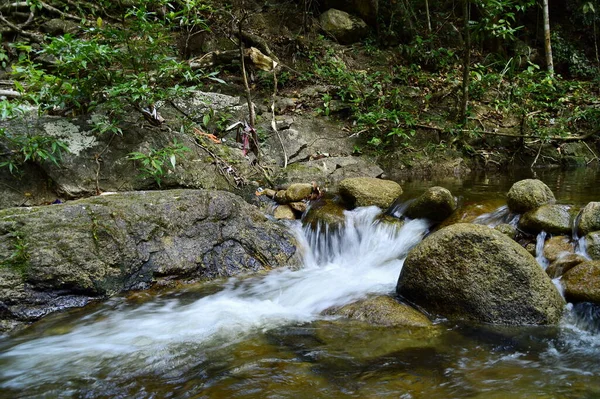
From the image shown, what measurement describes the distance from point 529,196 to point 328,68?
7040 millimetres

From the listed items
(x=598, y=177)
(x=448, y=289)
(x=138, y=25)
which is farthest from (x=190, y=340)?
(x=598, y=177)

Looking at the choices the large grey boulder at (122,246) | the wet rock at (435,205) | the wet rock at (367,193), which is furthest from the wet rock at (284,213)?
the wet rock at (435,205)

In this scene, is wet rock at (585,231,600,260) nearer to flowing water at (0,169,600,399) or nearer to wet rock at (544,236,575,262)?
wet rock at (544,236,575,262)

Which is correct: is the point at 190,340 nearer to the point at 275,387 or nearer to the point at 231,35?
the point at 275,387

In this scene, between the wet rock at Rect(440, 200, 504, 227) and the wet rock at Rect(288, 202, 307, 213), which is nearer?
the wet rock at Rect(440, 200, 504, 227)

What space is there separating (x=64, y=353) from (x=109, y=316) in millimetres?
601

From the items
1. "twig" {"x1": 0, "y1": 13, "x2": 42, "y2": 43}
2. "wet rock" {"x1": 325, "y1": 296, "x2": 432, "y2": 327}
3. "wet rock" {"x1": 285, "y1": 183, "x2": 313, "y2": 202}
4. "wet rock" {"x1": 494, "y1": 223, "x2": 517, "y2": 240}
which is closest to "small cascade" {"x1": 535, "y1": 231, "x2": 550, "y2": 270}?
"wet rock" {"x1": 494, "y1": 223, "x2": 517, "y2": 240}

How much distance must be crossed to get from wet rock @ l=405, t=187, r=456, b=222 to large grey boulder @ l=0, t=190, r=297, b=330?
1680 millimetres

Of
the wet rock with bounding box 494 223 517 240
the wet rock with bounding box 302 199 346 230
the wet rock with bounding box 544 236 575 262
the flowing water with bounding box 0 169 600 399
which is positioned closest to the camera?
the flowing water with bounding box 0 169 600 399

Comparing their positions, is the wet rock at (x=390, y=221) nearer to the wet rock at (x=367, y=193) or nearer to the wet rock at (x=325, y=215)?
the wet rock at (x=367, y=193)

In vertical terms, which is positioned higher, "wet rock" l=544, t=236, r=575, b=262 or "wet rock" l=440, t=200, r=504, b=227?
"wet rock" l=440, t=200, r=504, b=227

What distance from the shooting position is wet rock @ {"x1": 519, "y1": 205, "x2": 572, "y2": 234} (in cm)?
399

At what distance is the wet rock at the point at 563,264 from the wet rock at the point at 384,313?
137 cm

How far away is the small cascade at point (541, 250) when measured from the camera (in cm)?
379
